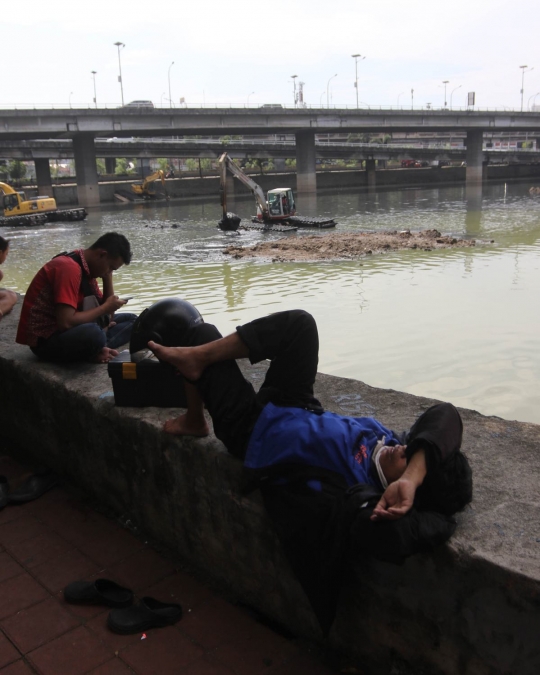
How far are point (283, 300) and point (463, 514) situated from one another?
430 inches

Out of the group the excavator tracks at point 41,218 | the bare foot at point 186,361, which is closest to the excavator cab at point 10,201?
the excavator tracks at point 41,218

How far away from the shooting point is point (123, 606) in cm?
263

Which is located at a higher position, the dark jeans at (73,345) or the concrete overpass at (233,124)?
the concrete overpass at (233,124)

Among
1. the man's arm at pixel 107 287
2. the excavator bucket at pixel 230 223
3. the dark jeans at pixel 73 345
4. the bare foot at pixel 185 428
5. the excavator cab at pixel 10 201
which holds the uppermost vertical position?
the excavator cab at pixel 10 201

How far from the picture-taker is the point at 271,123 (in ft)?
170

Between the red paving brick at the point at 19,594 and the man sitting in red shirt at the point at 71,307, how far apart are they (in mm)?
1395

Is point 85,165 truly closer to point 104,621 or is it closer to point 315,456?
point 104,621

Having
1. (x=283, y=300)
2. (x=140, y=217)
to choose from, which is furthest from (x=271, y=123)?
(x=283, y=300)

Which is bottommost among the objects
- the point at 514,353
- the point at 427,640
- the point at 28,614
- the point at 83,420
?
the point at 514,353

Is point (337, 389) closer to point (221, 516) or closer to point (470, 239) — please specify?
point (221, 516)

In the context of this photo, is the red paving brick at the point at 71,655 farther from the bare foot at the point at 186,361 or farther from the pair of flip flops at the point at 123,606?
the bare foot at the point at 186,361

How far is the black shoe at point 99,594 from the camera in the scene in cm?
263

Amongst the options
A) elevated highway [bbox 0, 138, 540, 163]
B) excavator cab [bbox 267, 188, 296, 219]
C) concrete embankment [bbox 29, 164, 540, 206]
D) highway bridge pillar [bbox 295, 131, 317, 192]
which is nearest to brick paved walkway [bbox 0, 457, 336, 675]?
excavator cab [bbox 267, 188, 296, 219]

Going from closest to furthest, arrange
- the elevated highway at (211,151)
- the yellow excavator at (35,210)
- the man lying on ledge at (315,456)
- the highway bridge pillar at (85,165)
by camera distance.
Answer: the man lying on ledge at (315,456)
the yellow excavator at (35,210)
the highway bridge pillar at (85,165)
the elevated highway at (211,151)
